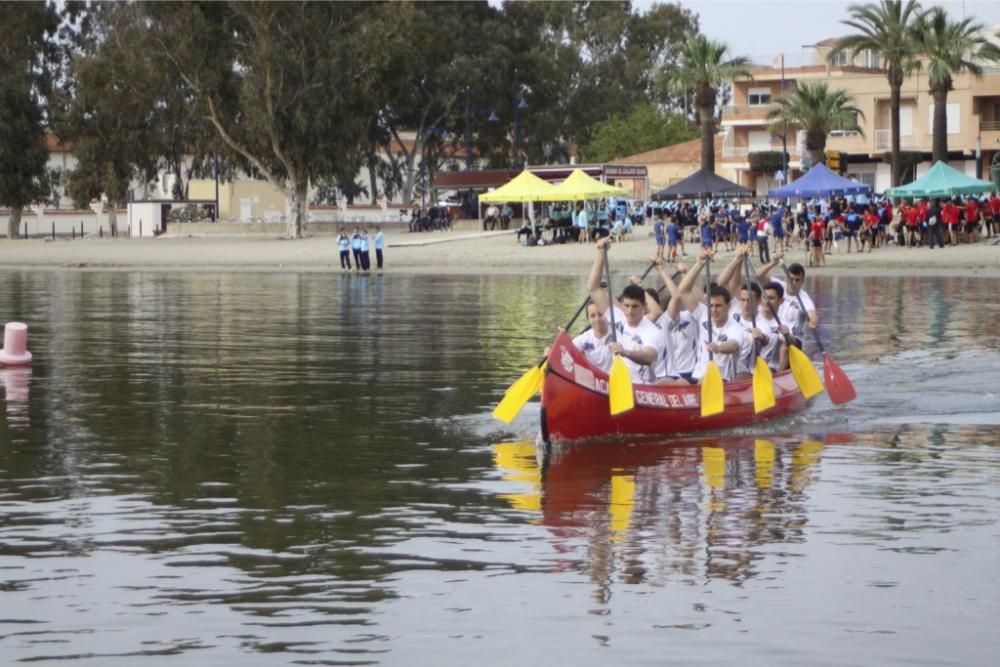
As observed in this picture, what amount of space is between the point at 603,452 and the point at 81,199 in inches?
3016

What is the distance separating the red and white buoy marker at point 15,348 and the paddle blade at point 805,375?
37.3 ft

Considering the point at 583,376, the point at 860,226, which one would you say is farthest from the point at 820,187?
the point at 583,376

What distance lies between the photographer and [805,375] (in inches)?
722

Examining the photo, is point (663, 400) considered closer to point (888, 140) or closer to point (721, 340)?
point (721, 340)

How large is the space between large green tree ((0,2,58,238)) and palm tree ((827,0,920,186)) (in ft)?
129

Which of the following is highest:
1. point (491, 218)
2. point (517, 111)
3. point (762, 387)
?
point (517, 111)

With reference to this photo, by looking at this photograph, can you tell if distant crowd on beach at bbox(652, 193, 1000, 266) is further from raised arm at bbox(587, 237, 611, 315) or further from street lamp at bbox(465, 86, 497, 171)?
raised arm at bbox(587, 237, 611, 315)

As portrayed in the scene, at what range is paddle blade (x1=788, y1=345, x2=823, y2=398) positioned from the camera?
18297mm

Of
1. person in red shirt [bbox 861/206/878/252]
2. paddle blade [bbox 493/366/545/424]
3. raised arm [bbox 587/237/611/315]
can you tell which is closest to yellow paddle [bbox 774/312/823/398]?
raised arm [bbox 587/237/611/315]

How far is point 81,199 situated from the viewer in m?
88.7

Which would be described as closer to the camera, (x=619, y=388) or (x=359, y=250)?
(x=619, y=388)

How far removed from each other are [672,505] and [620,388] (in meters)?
2.77

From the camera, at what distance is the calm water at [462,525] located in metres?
9.14

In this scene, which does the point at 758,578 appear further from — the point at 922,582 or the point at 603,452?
the point at 603,452
